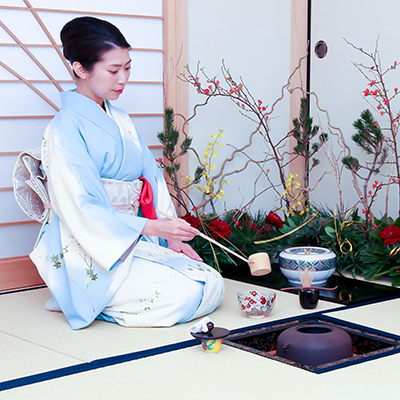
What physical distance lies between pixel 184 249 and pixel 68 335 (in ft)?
2.58

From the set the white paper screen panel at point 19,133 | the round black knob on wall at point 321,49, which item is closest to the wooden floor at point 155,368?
the white paper screen panel at point 19,133

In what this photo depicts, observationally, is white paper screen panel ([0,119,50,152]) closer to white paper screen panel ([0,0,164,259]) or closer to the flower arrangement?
white paper screen panel ([0,0,164,259])

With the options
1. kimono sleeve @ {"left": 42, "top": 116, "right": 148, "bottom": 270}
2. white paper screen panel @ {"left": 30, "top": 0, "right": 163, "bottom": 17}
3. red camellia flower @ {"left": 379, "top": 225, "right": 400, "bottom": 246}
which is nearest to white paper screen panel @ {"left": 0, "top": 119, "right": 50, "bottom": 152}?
white paper screen panel @ {"left": 30, "top": 0, "right": 163, "bottom": 17}

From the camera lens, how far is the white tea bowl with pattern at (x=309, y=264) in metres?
3.65

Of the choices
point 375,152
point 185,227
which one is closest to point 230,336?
point 185,227

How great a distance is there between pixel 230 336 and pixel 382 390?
777mm

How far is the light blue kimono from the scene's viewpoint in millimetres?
2932

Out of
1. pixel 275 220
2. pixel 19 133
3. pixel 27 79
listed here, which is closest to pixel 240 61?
pixel 275 220

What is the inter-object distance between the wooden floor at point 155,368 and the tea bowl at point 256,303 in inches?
1.4

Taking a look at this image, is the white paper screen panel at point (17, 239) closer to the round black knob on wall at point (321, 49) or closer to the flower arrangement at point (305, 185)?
the flower arrangement at point (305, 185)

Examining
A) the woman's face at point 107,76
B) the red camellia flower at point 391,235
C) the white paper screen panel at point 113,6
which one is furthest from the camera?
the white paper screen panel at point 113,6

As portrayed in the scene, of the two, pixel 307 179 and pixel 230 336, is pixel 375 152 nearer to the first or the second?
pixel 307 179

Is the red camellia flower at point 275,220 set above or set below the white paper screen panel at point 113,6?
below

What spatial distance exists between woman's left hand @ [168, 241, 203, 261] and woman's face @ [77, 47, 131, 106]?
80cm
